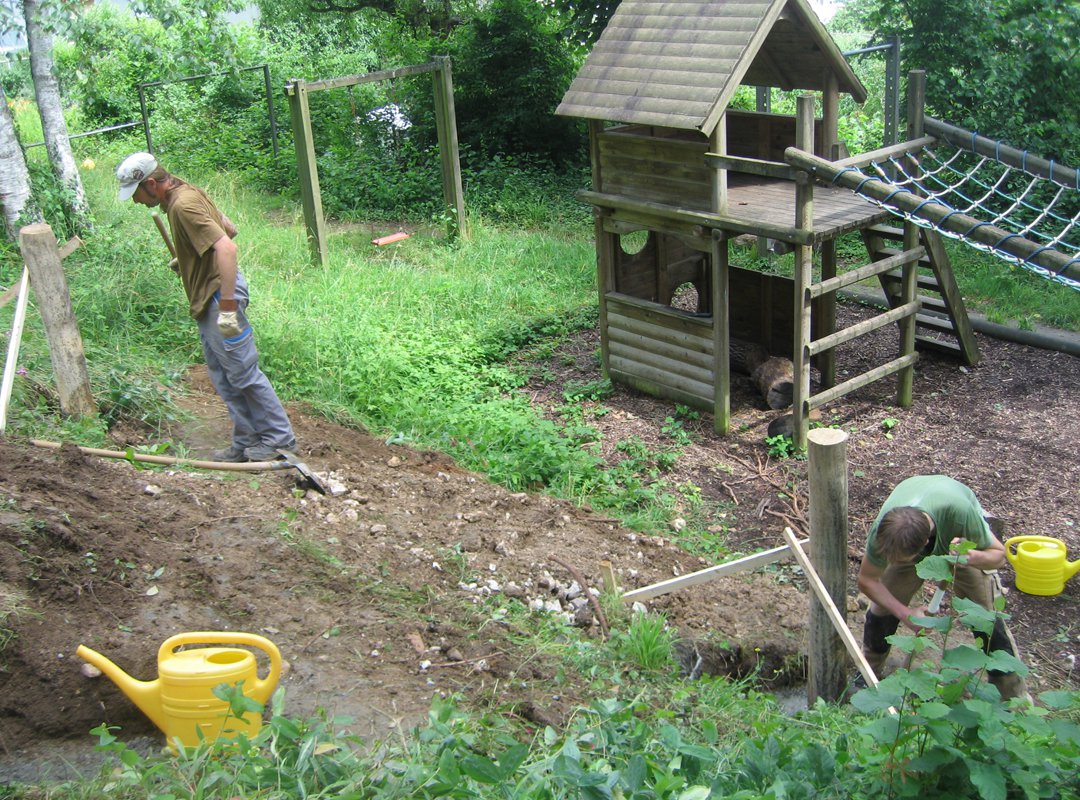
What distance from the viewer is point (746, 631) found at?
5.38 metres

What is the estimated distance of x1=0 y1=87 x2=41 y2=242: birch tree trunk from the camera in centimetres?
912

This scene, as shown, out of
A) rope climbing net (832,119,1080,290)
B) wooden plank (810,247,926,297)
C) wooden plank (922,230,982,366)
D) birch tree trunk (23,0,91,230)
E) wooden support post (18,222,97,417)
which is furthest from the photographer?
birch tree trunk (23,0,91,230)

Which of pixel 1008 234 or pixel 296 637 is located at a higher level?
pixel 1008 234

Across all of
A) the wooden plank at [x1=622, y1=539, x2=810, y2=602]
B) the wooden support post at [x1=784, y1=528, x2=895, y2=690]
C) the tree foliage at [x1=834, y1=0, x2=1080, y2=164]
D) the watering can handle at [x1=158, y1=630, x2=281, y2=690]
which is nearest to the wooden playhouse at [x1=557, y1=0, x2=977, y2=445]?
the wooden plank at [x1=622, y1=539, x2=810, y2=602]

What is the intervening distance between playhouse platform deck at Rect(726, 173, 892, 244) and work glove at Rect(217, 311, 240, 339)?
3559 mm

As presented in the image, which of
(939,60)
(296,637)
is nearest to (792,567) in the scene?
(296,637)

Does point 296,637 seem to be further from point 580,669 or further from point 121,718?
point 580,669

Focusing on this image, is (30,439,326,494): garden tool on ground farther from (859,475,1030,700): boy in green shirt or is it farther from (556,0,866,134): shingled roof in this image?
(556,0,866,134): shingled roof

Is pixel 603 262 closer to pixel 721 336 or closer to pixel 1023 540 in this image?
pixel 721 336

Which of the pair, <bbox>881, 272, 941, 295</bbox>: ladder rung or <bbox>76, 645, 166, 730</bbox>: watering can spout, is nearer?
<bbox>76, 645, 166, 730</bbox>: watering can spout

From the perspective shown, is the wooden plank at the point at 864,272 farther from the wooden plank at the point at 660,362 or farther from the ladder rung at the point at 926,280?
the wooden plank at the point at 660,362

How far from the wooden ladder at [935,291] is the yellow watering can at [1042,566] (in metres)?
2.87

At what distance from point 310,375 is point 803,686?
4179 mm

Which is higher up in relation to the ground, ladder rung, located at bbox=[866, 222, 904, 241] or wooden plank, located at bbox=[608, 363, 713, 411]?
ladder rung, located at bbox=[866, 222, 904, 241]
